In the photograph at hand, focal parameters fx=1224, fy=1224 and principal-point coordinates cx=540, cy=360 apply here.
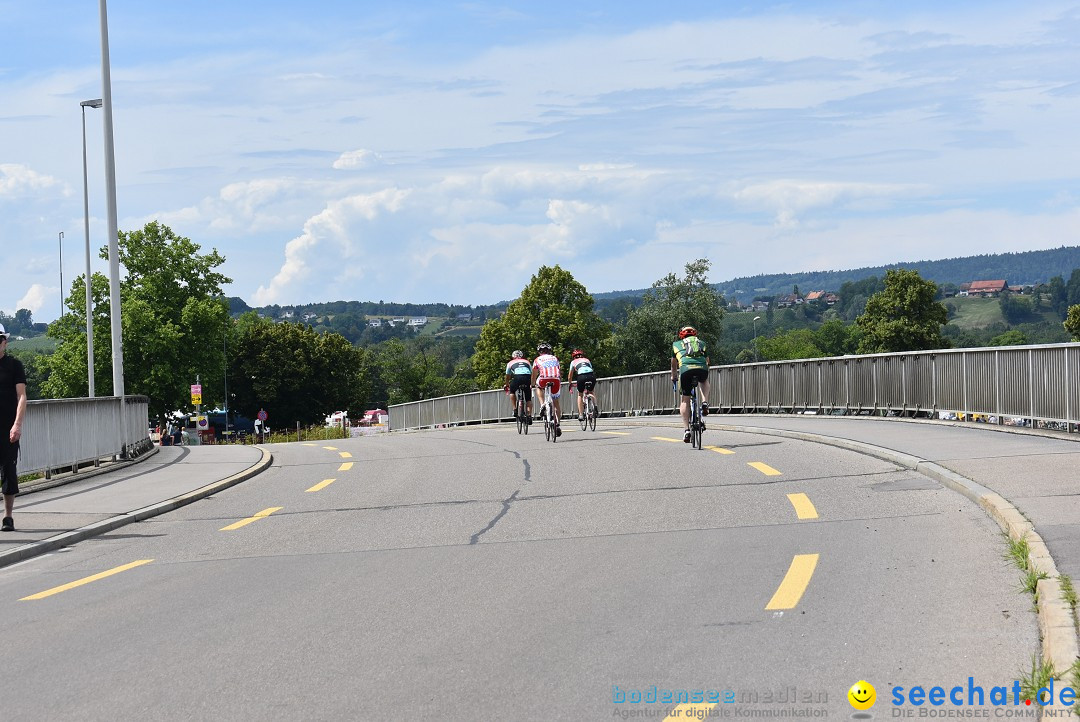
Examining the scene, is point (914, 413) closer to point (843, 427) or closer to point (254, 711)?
point (843, 427)

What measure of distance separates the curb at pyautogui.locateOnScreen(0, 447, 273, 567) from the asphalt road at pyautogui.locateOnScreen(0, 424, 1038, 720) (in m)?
0.23

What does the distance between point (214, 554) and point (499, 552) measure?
256cm

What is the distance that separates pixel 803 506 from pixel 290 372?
9081 centimetres

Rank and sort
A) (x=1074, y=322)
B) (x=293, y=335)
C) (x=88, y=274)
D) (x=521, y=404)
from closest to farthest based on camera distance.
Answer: (x=521, y=404) → (x=88, y=274) → (x=1074, y=322) → (x=293, y=335)

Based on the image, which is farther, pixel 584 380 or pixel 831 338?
pixel 831 338

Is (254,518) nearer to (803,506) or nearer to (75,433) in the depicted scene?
(803,506)

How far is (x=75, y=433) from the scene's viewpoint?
730 inches

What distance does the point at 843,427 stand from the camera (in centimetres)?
2019

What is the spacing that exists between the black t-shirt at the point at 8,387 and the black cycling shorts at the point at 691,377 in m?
9.08

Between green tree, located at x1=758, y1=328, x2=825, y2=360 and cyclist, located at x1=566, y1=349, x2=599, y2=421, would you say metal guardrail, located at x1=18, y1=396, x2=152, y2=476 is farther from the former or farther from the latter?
green tree, located at x1=758, y1=328, x2=825, y2=360

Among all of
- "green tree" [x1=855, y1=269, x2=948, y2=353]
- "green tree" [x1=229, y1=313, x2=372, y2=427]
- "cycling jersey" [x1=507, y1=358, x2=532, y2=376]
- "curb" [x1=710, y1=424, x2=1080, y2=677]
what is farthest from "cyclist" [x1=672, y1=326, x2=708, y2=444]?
"green tree" [x1=229, y1=313, x2=372, y2=427]

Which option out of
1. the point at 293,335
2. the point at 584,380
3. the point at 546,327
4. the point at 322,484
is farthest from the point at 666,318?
the point at 322,484

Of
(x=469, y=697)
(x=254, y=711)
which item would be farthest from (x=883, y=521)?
(x=254, y=711)

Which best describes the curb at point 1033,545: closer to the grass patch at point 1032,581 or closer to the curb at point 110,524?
the grass patch at point 1032,581
